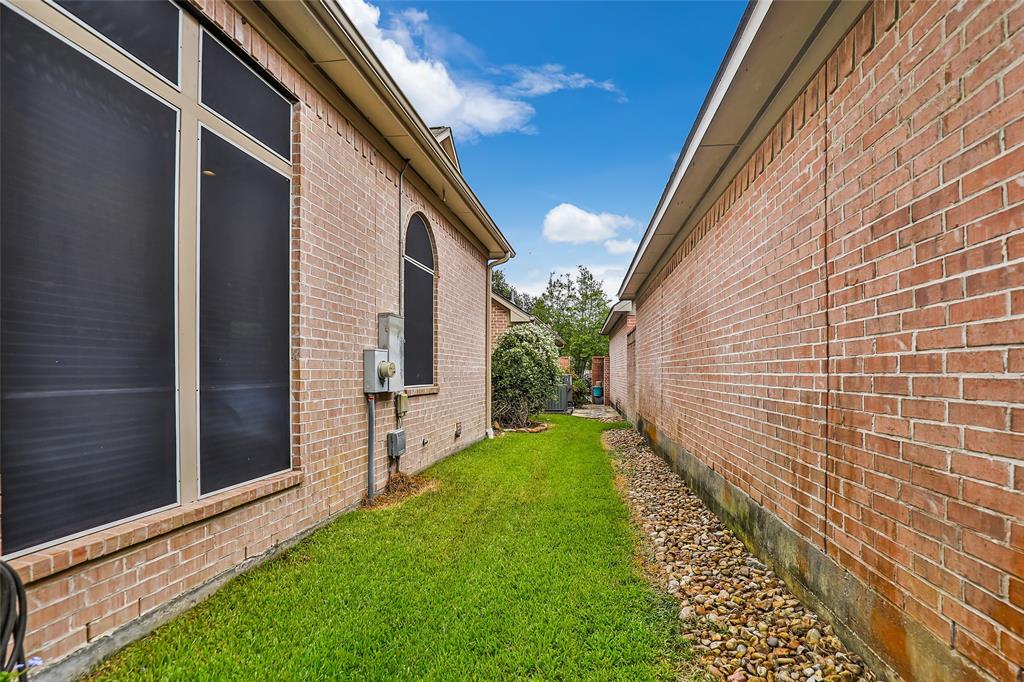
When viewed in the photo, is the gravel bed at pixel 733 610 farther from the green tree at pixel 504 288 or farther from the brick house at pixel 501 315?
the green tree at pixel 504 288

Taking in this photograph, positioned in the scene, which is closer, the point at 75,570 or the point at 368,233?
the point at 75,570

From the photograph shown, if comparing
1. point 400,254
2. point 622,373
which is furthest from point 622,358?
point 400,254

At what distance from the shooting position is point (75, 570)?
208 centimetres

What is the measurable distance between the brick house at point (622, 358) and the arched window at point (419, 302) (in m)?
6.99

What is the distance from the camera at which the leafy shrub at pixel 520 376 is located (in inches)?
444

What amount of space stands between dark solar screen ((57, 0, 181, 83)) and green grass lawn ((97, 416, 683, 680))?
3.21m

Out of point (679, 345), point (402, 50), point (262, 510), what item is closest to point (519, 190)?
point (402, 50)

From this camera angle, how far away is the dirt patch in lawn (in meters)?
4.81

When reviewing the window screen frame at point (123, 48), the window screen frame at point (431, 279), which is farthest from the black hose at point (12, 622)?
the window screen frame at point (431, 279)

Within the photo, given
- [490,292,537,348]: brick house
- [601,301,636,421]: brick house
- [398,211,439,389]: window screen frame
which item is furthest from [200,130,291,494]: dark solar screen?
[601,301,636,421]: brick house

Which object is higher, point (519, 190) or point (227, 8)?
point (519, 190)

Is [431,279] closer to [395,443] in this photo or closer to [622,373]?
[395,443]

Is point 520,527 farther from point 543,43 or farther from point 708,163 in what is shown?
point 543,43

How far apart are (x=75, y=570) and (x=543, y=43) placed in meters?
12.4
